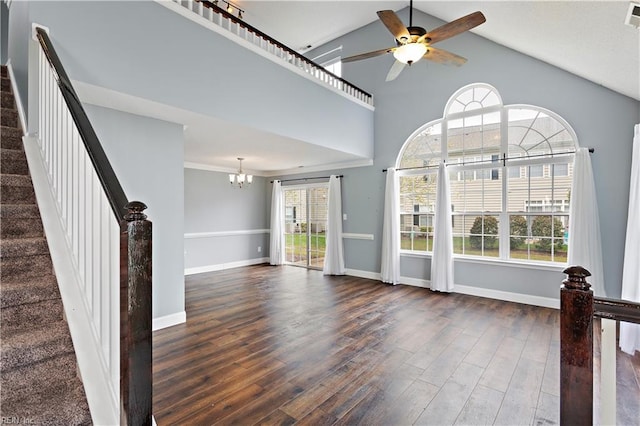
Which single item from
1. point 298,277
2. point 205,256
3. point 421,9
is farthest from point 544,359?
point 205,256

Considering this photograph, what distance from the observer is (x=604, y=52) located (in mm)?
3105

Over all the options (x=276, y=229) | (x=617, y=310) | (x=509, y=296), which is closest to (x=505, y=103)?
(x=509, y=296)

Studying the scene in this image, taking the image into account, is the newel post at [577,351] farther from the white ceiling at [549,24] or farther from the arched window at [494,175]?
the arched window at [494,175]

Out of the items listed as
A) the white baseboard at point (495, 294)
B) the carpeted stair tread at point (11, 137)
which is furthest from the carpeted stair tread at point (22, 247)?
the white baseboard at point (495, 294)

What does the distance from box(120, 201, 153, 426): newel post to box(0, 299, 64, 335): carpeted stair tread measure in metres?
0.83

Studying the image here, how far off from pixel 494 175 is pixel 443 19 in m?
2.80

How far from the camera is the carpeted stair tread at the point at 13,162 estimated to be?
2.30 m

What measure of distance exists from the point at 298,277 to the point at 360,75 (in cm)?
448

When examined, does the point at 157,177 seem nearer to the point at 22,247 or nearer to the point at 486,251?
the point at 22,247

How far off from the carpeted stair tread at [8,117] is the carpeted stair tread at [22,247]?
1486 millimetres

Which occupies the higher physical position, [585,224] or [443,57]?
[443,57]

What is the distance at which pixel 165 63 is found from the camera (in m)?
3.05

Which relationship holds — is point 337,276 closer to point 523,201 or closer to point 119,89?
point 523,201

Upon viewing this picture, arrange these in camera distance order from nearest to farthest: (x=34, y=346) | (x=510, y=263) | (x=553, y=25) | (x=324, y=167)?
1. (x=34, y=346)
2. (x=553, y=25)
3. (x=510, y=263)
4. (x=324, y=167)
